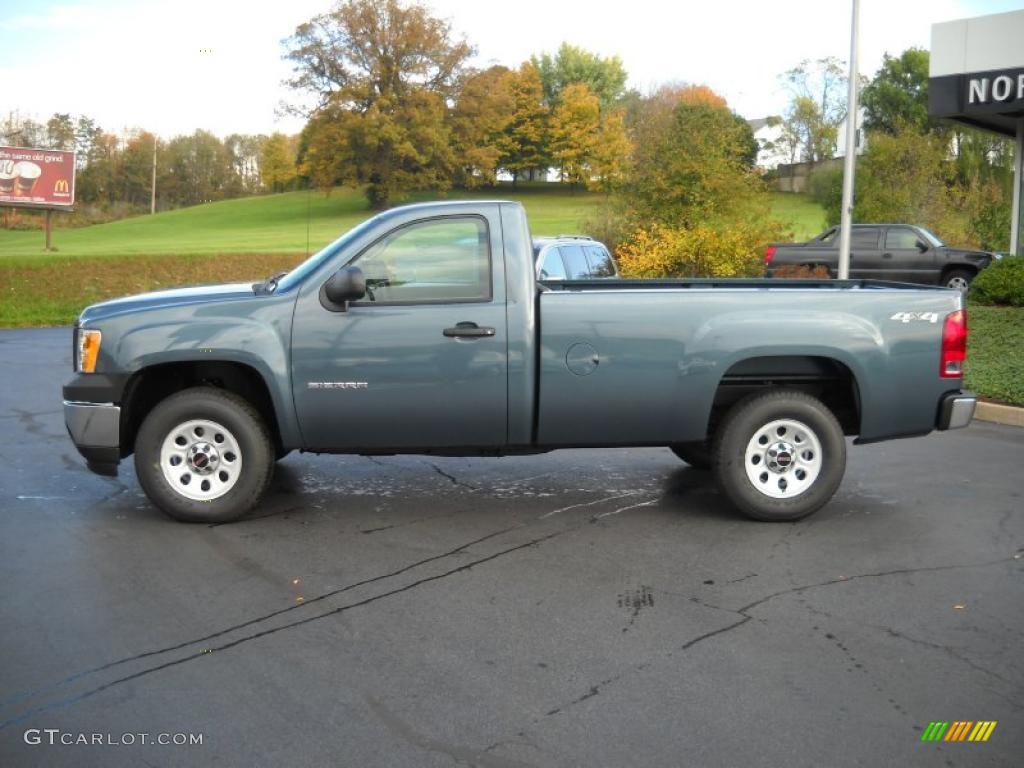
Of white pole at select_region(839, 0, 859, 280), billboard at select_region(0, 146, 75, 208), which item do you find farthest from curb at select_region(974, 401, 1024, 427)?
billboard at select_region(0, 146, 75, 208)

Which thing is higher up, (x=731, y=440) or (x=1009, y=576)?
(x=731, y=440)

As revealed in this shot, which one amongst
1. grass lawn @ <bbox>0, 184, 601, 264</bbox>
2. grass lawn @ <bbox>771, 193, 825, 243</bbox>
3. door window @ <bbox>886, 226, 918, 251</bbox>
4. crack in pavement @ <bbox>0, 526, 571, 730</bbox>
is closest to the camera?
crack in pavement @ <bbox>0, 526, 571, 730</bbox>

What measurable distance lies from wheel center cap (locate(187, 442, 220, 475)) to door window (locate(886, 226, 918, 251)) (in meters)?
22.8

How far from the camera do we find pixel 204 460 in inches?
275

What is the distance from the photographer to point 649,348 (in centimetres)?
686

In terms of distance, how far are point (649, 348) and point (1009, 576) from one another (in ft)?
7.73

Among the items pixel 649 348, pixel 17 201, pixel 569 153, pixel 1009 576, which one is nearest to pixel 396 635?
pixel 649 348

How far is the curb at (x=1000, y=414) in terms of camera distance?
11031mm

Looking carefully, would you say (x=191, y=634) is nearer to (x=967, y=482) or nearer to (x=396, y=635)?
(x=396, y=635)

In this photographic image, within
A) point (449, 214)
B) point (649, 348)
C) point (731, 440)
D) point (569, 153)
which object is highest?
point (569, 153)

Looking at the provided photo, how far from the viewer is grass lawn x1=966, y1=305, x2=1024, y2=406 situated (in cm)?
1188

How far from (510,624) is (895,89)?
9168cm

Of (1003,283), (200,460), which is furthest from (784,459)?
(1003,283)

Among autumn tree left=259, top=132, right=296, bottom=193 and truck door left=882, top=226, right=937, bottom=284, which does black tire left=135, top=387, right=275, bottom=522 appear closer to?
truck door left=882, top=226, right=937, bottom=284
